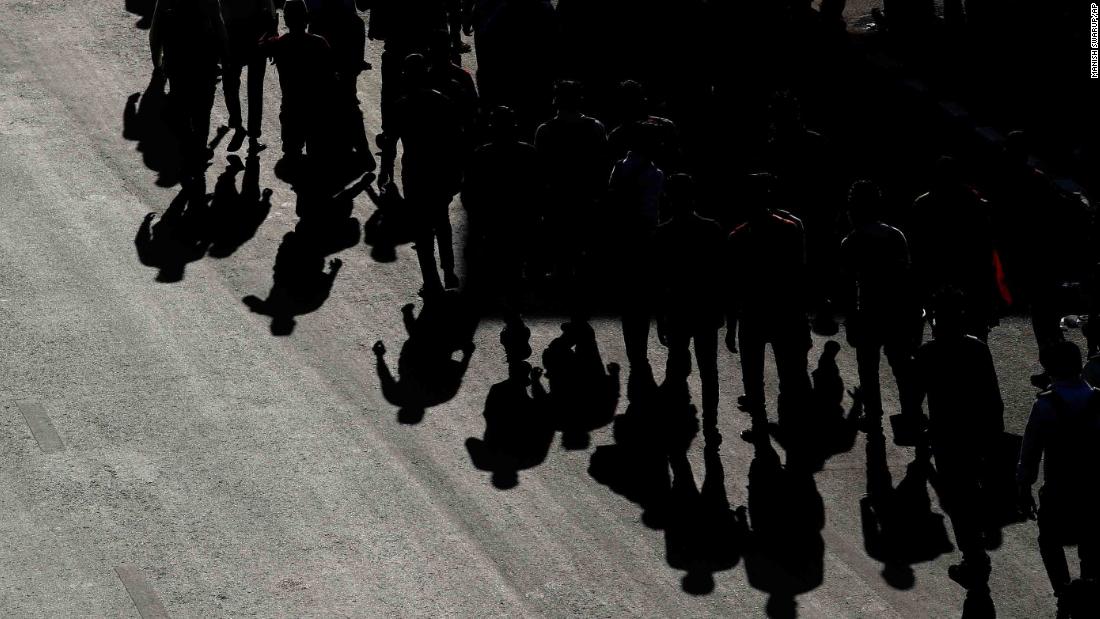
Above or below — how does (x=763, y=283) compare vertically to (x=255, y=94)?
above

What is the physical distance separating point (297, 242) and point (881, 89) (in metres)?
7.14

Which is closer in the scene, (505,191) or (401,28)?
(505,191)

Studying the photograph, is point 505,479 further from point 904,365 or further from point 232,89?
point 232,89

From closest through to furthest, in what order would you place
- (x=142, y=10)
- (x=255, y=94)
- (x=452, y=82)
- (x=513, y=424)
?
1. (x=513, y=424)
2. (x=452, y=82)
3. (x=255, y=94)
4. (x=142, y=10)

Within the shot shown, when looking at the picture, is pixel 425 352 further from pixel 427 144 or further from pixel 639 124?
pixel 639 124

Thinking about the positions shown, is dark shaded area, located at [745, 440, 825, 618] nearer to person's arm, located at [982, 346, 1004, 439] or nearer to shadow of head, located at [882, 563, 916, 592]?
shadow of head, located at [882, 563, 916, 592]

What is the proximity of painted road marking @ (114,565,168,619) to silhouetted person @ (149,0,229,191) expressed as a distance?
704 cm

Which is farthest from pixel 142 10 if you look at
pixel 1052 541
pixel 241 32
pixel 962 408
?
pixel 1052 541

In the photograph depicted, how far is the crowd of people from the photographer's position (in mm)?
12562

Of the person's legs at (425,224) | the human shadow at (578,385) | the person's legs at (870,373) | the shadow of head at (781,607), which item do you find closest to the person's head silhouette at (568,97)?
the person's legs at (425,224)

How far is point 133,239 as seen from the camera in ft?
59.3

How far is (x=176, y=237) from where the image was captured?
18.1m

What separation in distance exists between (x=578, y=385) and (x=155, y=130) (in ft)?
24.0

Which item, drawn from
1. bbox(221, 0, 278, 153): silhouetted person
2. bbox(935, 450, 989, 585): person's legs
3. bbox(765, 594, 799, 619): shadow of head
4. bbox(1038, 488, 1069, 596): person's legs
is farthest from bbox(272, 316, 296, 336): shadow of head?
bbox(1038, 488, 1069, 596): person's legs
